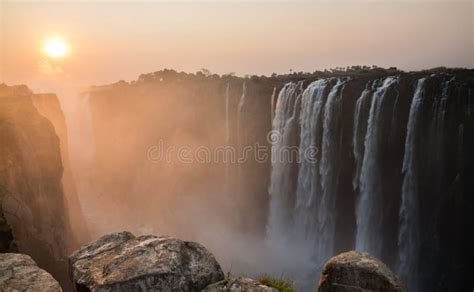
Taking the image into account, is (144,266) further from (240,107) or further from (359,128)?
(240,107)

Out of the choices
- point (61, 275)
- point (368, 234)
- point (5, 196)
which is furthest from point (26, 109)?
point (368, 234)

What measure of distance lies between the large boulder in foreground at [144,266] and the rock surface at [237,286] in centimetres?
22

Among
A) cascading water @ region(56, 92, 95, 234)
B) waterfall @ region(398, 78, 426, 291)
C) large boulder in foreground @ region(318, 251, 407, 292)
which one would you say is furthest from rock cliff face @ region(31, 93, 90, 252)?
large boulder in foreground @ region(318, 251, 407, 292)

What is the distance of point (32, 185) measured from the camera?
16984 mm

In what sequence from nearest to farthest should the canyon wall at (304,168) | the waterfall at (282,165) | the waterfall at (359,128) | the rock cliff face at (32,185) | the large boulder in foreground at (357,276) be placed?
1. the large boulder in foreground at (357,276)
2. the rock cliff face at (32,185)
3. the canyon wall at (304,168)
4. the waterfall at (359,128)
5. the waterfall at (282,165)

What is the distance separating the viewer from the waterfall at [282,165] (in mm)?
27969

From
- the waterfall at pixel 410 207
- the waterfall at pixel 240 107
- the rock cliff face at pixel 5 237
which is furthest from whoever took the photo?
the waterfall at pixel 240 107

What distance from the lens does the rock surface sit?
5697mm

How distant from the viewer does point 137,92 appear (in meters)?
44.0

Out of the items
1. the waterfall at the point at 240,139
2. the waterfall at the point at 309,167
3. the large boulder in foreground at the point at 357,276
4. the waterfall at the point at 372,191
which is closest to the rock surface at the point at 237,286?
the large boulder in foreground at the point at 357,276

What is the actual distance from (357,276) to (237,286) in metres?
2.31

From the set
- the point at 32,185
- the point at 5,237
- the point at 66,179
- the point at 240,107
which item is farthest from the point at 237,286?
the point at 240,107

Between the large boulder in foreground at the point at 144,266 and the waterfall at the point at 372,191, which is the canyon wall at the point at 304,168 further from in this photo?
the large boulder in foreground at the point at 144,266

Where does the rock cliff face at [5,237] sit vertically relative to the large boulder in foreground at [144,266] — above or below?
below
